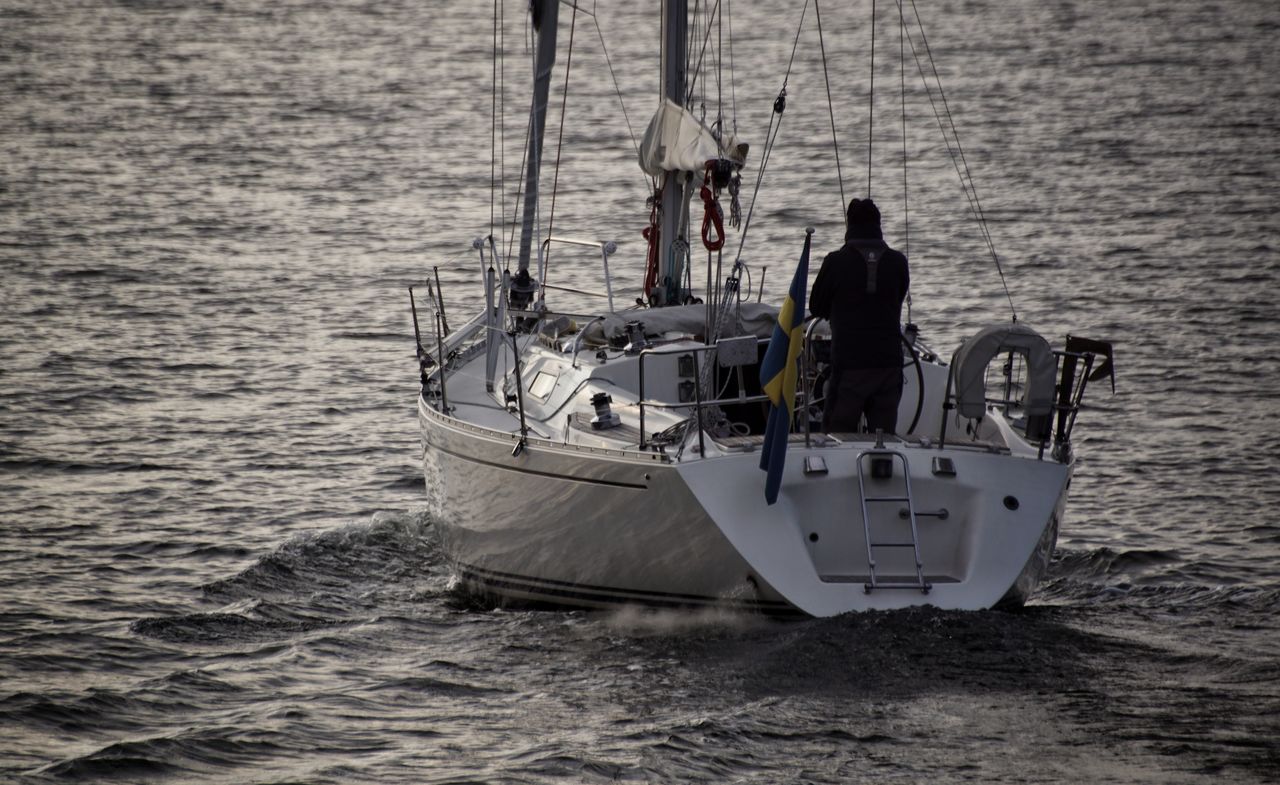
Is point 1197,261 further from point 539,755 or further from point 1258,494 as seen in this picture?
point 539,755

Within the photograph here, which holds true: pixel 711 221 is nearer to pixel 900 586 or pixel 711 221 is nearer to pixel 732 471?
pixel 732 471

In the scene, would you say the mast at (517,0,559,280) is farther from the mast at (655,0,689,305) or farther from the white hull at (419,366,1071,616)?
the white hull at (419,366,1071,616)

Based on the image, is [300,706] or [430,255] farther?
[430,255]

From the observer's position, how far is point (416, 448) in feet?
52.9

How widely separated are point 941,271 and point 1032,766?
14.8 metres

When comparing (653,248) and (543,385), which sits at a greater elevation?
(653,248)

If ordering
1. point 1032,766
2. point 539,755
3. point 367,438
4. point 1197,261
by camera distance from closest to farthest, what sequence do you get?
point 1032,766 → point 539,755 → point 367,438 → point 1197,261

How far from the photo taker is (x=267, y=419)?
17.1 m

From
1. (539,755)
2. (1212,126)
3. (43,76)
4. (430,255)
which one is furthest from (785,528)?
(43,76)

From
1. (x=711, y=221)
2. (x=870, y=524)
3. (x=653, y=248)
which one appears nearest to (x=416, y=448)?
(x=653, y=248)

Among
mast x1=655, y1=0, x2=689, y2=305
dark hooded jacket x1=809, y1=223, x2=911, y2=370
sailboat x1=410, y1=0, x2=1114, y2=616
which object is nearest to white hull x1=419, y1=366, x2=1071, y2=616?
sailboat x1=410, y1=0, x2=1114, y2=616

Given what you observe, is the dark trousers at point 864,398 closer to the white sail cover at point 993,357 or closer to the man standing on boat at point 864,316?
the man standing on boat at point 864,316

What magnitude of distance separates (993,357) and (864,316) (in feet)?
2.54

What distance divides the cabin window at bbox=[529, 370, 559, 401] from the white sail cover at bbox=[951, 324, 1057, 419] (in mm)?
3065
